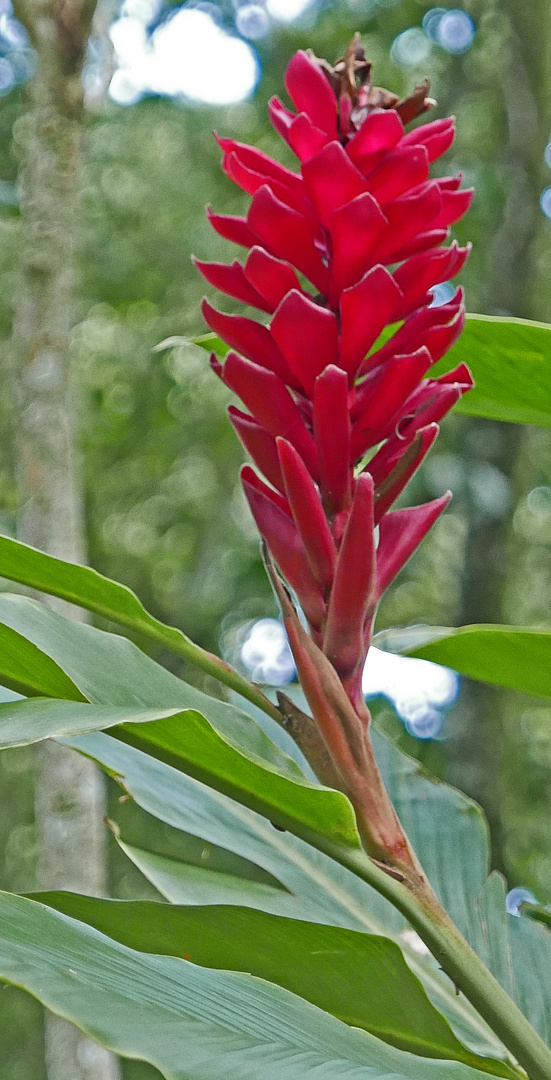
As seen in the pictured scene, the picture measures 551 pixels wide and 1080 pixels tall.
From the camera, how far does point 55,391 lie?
1778mm

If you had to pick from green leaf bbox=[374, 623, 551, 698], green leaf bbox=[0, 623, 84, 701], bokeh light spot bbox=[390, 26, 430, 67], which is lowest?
green leaf bbox=[0, 623, 84, 701]

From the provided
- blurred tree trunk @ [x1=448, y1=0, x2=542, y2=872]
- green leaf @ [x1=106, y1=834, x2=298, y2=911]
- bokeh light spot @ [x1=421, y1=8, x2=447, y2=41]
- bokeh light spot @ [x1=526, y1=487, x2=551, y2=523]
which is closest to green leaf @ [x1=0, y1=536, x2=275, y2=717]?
green leaf @ [x1=106, y1=834, x2=298, y2=911]

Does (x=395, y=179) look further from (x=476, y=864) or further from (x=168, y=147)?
(x=168, y=147)

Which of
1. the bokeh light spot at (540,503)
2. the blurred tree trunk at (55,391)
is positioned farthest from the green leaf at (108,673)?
the bokeh light spot at (540,503)

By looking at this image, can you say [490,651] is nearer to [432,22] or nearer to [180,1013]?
[180,1013]

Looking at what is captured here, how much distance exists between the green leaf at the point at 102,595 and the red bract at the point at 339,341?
6 cm

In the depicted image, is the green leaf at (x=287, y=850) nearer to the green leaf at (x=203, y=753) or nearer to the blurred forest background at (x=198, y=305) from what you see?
the green leaf at (x=203, y=753)

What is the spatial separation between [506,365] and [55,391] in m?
1.16

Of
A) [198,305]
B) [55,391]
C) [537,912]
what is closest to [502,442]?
[198,305]

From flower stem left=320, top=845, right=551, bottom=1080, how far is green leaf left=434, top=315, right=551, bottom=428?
389mm

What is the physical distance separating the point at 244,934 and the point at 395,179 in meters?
0.48

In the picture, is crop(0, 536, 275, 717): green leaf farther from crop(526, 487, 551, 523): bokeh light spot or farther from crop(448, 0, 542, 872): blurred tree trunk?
crop(526, 487, 551, 523): bokeh light spot

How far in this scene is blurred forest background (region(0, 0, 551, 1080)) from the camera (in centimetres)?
415

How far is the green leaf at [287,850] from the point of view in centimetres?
73
